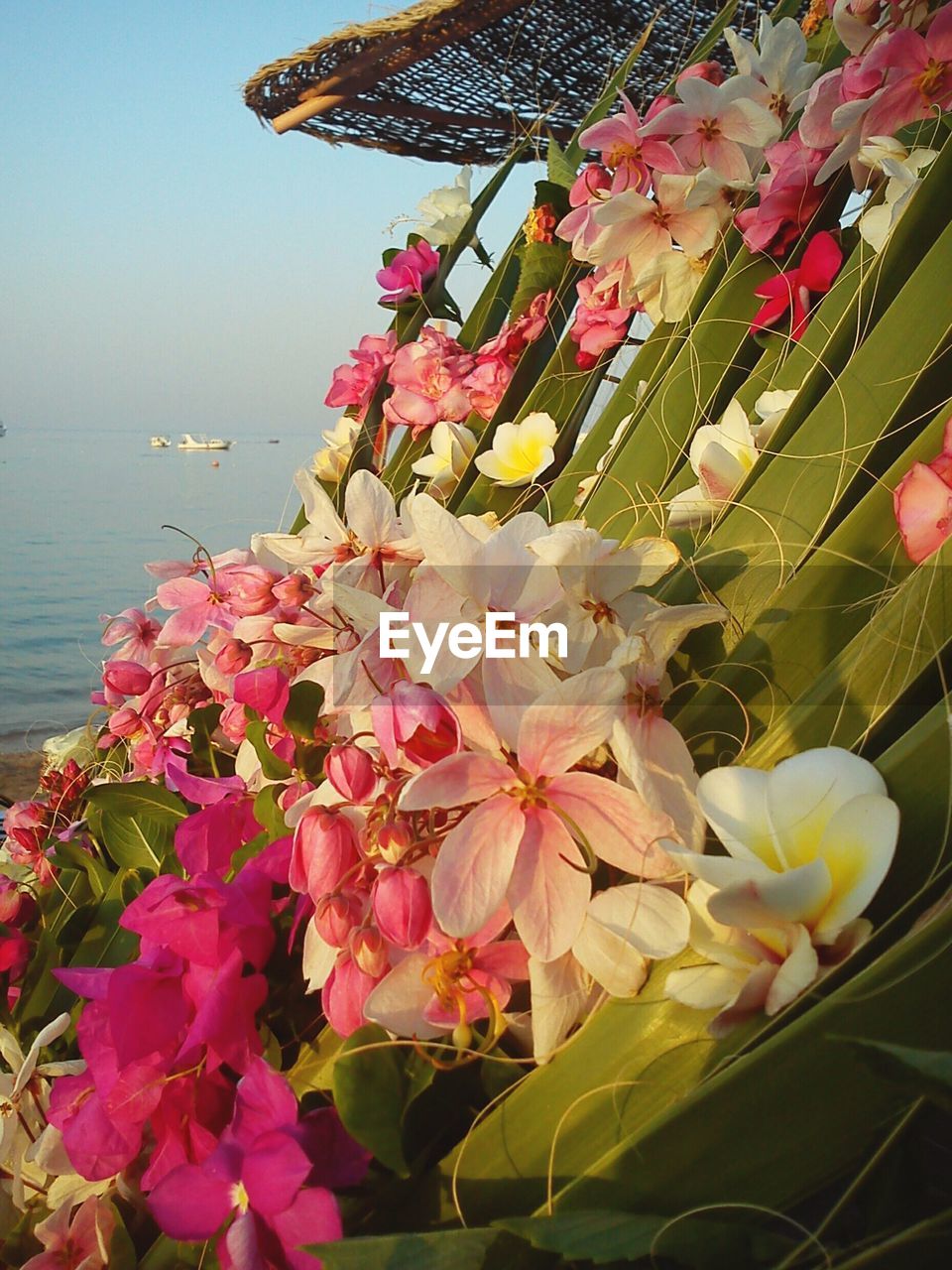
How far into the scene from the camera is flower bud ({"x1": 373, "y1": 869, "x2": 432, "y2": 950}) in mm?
330

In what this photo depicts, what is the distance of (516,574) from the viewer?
0.36 meters

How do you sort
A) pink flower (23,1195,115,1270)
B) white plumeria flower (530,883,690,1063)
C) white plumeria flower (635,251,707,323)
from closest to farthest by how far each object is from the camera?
white plumeria flower (530,883,690,1063) → pink flower (23,1195,115,1270) → white plumeria flower (635,251,707,323)

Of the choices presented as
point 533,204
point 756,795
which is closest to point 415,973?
point 756,795

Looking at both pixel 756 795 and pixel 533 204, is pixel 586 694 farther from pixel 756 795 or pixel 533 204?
pixel 533 204

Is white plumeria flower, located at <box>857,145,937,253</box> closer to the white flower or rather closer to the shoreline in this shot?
the white flower

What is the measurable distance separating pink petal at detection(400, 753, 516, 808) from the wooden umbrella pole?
1.20 metres

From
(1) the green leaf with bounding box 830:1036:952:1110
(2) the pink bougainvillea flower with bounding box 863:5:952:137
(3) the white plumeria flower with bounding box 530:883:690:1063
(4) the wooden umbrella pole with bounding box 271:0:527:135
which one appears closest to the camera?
(1) the green leaf with bounding box 830:1036:952:1110

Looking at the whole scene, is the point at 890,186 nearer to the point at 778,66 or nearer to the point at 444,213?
the point at 778,66

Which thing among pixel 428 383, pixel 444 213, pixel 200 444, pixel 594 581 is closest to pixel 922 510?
pixel 594 581

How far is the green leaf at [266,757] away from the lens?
0.48 metres

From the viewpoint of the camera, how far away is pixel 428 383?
2.84 ft

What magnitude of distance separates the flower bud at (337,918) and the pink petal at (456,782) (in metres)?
0.05

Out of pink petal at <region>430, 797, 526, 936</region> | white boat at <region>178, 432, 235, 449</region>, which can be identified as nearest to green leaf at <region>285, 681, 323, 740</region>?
pink petal at <region>430, 797, 526, 936</region>

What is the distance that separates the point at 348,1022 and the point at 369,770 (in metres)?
0.08
